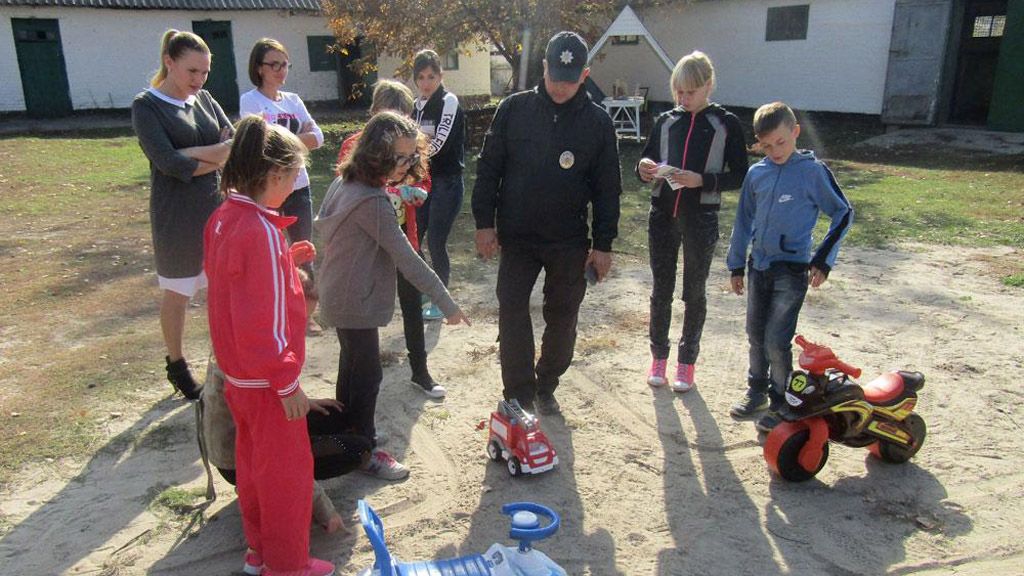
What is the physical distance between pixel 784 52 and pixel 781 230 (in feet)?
59.5

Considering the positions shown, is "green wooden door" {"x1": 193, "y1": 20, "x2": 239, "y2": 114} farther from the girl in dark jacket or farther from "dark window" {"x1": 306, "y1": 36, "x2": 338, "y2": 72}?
the girl in dark jacket

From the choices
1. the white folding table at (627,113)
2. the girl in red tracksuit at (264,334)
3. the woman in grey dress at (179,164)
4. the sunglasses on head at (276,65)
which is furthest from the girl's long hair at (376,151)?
the white folding table at (627,113)

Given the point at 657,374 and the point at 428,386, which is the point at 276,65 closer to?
the point at 428,386

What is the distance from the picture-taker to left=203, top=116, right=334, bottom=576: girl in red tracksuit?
2.57 m

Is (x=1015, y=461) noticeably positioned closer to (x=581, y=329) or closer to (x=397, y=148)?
(x=581, y=329)

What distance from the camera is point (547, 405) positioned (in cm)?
446

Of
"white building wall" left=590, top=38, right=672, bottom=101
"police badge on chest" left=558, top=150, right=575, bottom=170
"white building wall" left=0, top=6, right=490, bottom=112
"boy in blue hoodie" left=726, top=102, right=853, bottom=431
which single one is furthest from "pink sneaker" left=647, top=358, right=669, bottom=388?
"white building wall" left=0, top=6, right=490, bottom=112

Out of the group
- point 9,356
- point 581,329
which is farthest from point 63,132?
point 581,329

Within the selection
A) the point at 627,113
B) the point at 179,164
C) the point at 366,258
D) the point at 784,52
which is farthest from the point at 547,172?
the point at 784,52

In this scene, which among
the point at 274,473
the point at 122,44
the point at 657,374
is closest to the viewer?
the point at 274,473

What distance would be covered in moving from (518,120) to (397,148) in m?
0.82

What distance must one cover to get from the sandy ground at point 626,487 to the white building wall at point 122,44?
20.0m

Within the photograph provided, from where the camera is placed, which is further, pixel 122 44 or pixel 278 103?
pixel 122 44

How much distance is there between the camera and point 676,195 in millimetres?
4500
